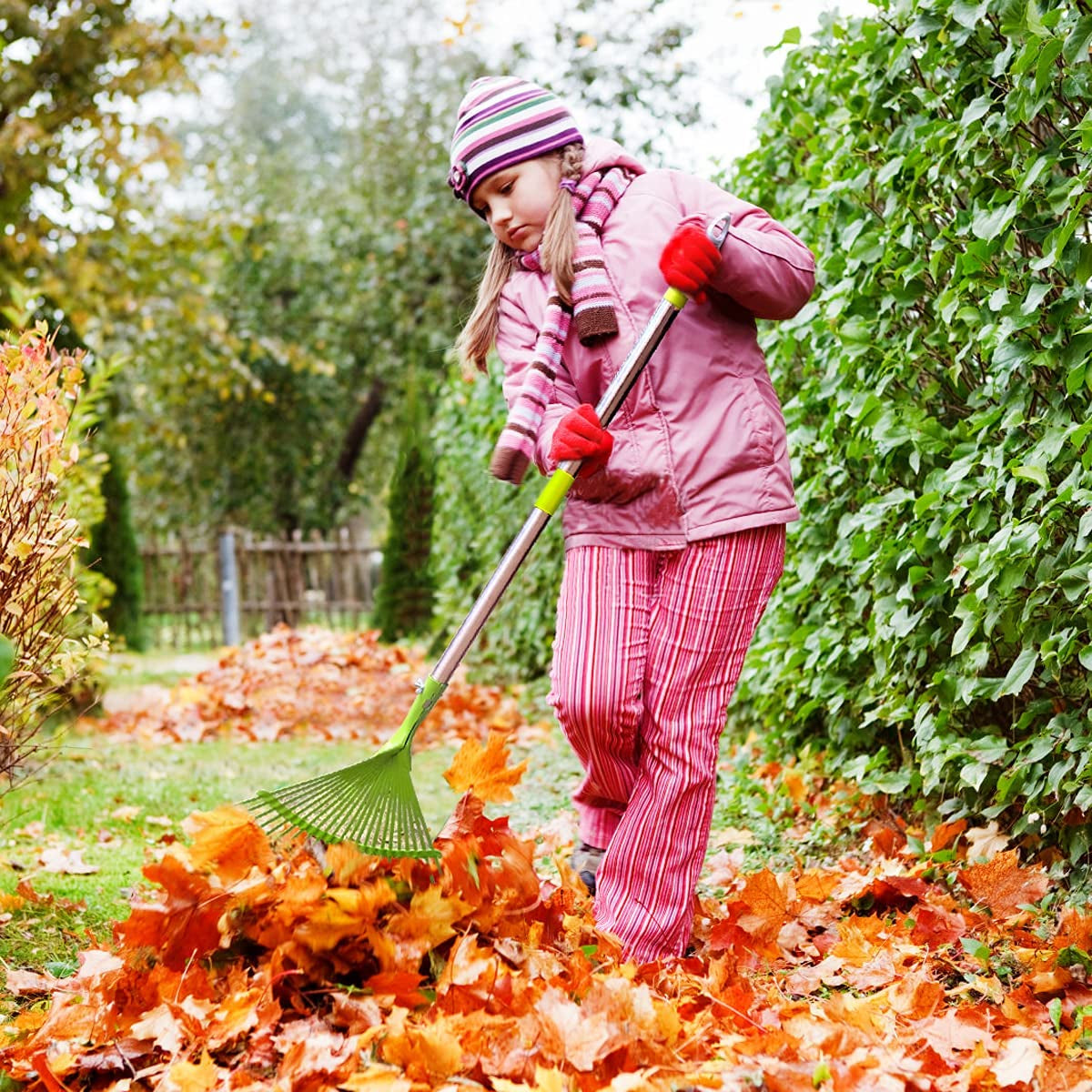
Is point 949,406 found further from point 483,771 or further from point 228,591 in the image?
point 228,591

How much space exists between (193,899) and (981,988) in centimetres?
147

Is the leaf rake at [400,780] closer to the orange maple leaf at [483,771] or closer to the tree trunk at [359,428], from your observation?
the orange maple leaf at [483,771]

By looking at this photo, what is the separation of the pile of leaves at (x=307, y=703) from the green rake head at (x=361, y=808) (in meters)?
4.14

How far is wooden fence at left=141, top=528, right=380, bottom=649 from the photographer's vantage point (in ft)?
48.6

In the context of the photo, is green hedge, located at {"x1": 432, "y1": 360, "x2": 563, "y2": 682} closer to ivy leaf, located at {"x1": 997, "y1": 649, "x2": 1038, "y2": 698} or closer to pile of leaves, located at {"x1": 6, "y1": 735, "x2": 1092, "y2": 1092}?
ivy leaf, located at {"x1": 997, "y1": 649, "x2": 1038, "y2": 698}

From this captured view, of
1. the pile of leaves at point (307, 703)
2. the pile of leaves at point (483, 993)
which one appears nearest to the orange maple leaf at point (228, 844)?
the pile of leaves at point (483, 993)

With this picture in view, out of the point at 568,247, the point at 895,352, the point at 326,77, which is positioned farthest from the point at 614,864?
the point at 326,77

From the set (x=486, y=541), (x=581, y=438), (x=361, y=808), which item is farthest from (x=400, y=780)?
(x=486, y=541)

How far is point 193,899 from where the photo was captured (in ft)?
7.05

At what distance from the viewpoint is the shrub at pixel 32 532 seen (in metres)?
2.78

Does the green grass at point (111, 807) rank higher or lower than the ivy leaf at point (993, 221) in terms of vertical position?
lower

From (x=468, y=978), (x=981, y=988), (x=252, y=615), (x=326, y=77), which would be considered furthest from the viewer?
(x=326, y=77)

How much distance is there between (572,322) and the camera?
2.58 m

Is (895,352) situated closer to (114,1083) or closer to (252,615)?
(114,1083)
